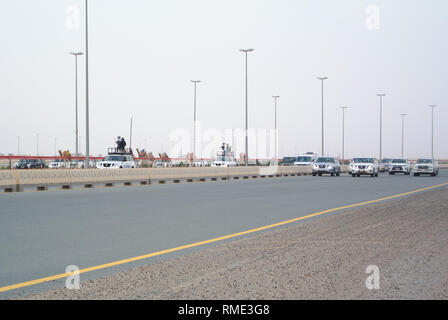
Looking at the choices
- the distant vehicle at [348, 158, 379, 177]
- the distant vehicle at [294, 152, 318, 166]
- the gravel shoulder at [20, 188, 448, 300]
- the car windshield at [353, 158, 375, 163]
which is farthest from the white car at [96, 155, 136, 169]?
the gravel shoulder at [20, 188, 448, 300]

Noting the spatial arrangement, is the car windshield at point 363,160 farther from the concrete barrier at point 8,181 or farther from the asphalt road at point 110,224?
the concrete barrier at point 8,181

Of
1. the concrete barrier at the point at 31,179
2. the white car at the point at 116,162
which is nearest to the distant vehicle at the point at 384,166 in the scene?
the white car at the point at 116,162

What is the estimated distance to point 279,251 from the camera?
945 centimetres

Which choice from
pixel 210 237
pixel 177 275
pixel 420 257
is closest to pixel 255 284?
pixel 177 275

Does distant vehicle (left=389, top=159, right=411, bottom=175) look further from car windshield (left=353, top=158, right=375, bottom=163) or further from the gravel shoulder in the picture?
the gravel shoulder

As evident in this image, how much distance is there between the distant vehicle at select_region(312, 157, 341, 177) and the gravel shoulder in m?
36.4

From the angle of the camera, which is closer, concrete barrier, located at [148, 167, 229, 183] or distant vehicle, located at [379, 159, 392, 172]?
concrete barrier, located at [148, 167, 229, 183]

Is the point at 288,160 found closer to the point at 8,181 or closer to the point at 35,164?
the point at 35,164

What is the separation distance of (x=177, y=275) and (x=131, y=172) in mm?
26783

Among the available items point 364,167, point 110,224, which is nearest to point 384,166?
point 364,167

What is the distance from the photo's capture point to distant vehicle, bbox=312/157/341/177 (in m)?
48.7

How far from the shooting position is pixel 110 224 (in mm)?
13422
